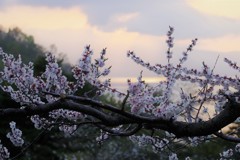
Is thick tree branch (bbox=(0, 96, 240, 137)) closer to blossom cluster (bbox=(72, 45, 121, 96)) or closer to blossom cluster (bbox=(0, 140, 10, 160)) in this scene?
blossom cluster (bbox=(72, 45, 121, 96))

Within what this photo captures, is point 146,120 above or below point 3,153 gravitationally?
above

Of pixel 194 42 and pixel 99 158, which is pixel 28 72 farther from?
pixel 99 158

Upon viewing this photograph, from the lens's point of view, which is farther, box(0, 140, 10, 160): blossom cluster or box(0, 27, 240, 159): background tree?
box(0, 140, 10, 160): blossom cluster

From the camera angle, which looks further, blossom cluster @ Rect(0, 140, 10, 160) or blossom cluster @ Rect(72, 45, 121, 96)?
blossom cluster @ Rect(0, 140, 10, 160)

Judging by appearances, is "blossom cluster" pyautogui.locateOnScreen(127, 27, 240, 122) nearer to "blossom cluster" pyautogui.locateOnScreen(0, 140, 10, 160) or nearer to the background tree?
the background tree

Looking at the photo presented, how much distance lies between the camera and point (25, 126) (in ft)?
67.9

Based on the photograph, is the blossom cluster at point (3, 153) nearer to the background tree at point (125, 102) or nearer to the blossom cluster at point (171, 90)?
the background tree at point (125, 102)

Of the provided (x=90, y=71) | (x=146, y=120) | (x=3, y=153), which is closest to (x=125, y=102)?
(x=146, y=120)

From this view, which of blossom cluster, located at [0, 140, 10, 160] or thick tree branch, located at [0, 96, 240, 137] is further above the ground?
thick tree branch, located at [0, 96, 240, 137]

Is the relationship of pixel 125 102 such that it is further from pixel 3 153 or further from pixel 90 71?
pixel 3 153

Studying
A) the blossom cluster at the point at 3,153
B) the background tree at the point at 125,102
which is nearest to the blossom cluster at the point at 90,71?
the background tree at the point at 125,102

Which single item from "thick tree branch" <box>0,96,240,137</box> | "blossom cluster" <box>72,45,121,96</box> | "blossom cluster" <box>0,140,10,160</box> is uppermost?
"blossom cluster" <box>72,45,121,96</box>

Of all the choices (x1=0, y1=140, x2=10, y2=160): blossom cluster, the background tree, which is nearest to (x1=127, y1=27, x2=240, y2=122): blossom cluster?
the background tree

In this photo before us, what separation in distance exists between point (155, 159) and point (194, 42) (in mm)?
21884
